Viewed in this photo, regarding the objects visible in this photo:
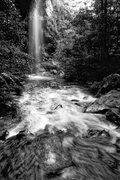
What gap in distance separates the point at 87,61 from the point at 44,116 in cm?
767

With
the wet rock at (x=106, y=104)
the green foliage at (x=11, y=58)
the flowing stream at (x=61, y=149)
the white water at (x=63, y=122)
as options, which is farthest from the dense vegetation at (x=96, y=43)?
the green foliage at (x=11, y=58)

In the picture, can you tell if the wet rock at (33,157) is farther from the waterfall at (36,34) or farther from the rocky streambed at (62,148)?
the waterfall at (36,34)

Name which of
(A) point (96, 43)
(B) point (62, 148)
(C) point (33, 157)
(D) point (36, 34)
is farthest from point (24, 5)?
(C) point (33, 157)

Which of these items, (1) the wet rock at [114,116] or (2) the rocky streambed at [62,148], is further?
(1) the wet rock at [114,116]

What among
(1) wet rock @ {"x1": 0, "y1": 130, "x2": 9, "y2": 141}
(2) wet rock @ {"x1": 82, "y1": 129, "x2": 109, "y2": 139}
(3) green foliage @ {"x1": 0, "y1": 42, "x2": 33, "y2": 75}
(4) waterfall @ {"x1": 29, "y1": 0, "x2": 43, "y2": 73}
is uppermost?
(4) waterfall @ {"x1": 29, "y1": 0, "x2": 43, "y2": 73}

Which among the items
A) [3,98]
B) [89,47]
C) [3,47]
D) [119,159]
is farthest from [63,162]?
[89,47]

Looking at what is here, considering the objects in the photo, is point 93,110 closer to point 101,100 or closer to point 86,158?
point 101,100

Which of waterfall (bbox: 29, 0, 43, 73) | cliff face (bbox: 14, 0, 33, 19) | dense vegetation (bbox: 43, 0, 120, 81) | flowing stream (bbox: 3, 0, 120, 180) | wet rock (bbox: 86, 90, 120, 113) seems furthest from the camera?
waterfall (bbox: 29, 0, 43, 73)

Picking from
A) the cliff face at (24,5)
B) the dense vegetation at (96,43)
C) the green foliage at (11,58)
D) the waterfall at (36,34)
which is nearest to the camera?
the green foliage at (11,58)

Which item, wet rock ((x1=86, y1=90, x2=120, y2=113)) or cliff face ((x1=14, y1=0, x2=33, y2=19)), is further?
cliff face ((x1=14, y1=0, x2=33, y2=19))

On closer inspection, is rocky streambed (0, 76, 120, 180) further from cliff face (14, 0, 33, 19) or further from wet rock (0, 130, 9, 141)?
cliff face (14, 0, 33, 19)

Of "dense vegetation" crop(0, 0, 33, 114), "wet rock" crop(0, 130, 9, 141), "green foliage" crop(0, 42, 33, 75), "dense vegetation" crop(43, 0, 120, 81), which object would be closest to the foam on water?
"wet rock" crop(0, 130, 9, 141)

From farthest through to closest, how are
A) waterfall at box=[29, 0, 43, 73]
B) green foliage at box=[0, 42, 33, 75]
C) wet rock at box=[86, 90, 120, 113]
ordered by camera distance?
waterfall at box=[29, 0, 43, 73] < wet rock at box=[86, 90, 120, 113] < green foliage at box=[0, 42, 33, 75]

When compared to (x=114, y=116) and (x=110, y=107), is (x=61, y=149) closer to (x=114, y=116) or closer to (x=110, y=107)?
(x=114, y=116)
